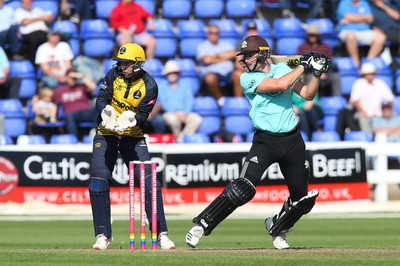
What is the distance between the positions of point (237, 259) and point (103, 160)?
6.88 ft

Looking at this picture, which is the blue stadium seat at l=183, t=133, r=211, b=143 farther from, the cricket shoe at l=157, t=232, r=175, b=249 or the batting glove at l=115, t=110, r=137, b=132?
the batting glove at l=115, t=110, r=137, b=132

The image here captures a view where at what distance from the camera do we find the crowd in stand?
1912cm

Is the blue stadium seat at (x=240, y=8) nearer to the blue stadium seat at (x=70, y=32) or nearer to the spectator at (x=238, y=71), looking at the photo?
the spectator at (x=238, y=71)

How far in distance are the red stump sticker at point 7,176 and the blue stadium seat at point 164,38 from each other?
4.12 m

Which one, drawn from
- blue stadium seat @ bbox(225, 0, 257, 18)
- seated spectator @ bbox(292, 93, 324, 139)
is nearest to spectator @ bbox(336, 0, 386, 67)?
blue stadium seat @ bbox(225, 0, 257, 18)

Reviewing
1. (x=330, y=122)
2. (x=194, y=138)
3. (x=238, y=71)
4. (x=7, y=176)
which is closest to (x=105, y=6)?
(x=238, y=71)

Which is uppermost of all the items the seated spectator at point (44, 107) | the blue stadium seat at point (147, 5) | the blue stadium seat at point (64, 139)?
the blue stadium seat at point (147, 5)

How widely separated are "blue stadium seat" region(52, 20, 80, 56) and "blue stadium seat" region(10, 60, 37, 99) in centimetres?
90

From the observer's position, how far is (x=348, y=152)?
18.3 meters

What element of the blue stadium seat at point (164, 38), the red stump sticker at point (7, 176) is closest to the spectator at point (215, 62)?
the blue stadium seat at point (164, 38)

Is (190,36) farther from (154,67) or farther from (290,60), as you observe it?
(290,60)

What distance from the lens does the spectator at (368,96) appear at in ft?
64.8

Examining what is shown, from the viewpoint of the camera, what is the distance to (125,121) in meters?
10.6

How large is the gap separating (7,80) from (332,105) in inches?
235
